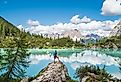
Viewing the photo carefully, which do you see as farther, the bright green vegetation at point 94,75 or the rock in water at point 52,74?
the bright green vegetation at point 94,75

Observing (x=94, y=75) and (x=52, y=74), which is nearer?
(x=52, y=74)

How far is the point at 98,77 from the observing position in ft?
124

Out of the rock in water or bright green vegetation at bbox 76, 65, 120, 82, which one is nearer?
the rock in water

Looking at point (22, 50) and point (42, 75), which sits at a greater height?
point (22, 50)

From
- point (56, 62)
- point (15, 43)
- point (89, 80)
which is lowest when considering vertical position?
point (89, 80)

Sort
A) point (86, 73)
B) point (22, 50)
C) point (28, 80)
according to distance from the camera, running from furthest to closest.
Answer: point (86, 73) < point (28, 80) < point (22, 50)

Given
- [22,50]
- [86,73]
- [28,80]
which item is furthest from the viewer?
[86,73]

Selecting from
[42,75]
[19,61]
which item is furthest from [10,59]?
[42,75]

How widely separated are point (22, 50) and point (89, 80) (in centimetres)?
1021

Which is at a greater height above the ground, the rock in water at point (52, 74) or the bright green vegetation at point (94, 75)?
the rock in water at point (52, 74)

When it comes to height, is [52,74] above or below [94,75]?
above

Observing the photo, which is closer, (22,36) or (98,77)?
(22,36)

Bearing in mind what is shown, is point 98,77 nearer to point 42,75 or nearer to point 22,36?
point 42,75

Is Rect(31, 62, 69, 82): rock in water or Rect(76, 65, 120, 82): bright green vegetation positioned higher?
Rect(31, 62, 69, 82): rock in water
